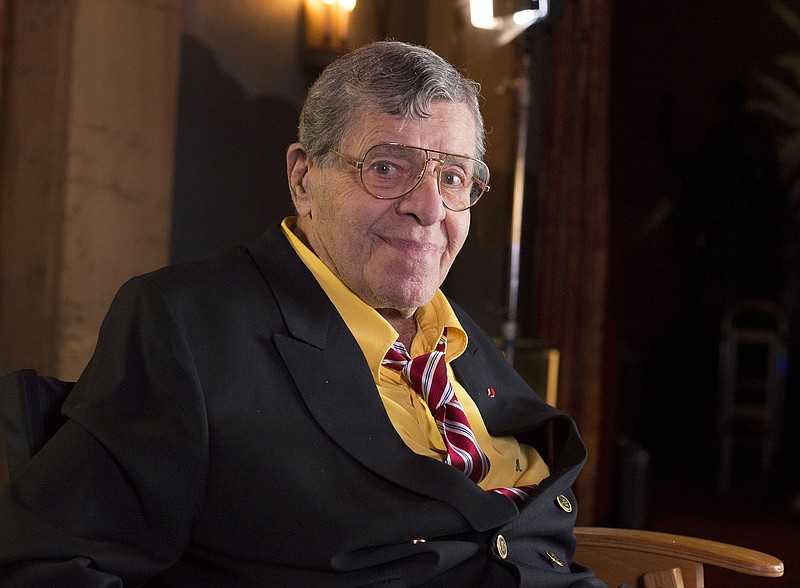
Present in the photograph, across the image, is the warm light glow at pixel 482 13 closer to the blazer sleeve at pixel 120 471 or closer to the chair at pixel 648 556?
the chair at pixel 648 556

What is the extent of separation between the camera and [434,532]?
1.32 metres

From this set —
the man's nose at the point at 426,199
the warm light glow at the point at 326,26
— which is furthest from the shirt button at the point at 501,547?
A: the warm light glow at the point at 326,26

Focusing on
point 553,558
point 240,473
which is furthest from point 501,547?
point 240,473

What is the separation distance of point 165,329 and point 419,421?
47 centimetres

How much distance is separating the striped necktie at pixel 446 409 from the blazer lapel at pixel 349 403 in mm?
112

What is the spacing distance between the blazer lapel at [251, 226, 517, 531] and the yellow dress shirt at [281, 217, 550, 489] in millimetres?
44

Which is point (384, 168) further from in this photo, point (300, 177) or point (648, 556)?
point (648, 556)

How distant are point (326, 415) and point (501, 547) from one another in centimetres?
34

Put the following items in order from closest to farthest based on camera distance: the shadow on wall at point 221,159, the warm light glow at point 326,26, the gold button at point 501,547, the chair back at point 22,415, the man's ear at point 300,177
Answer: the chair back at point 22,415 → the gold button at point 501,547 → the man's ear at point 300,177 → the shadow on wall at point 221,159 → the warm light glow at point 326,26

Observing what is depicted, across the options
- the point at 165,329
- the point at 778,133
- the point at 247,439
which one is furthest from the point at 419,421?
the point at 778,133

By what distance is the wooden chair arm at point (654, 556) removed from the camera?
61.9 inches

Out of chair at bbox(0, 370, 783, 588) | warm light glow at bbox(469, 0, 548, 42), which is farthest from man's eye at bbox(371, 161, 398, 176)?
warm light glow at bbox(469, 0, 548, 42)

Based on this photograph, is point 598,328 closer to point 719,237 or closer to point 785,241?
point 719,237

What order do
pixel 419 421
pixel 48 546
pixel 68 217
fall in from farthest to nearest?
pixel 68 217 < pixel 419 421 < pixel 48 546
